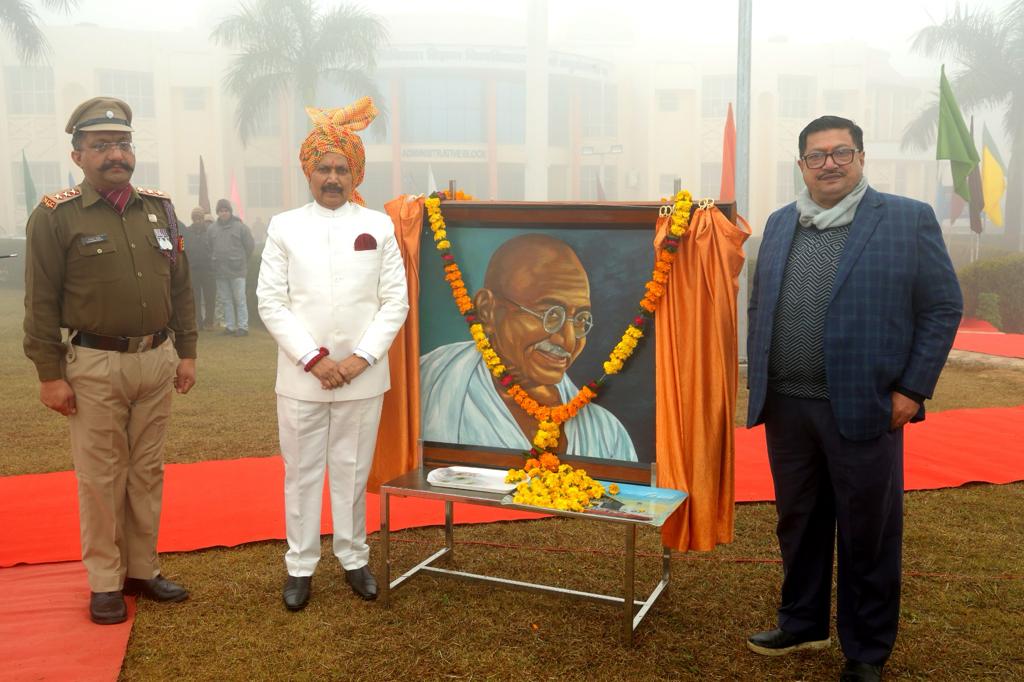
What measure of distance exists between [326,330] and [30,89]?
31135 millimetres

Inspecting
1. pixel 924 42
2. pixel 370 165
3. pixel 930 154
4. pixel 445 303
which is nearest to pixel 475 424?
pixel 445 303

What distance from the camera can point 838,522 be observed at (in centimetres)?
317

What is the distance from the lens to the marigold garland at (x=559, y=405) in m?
3.58

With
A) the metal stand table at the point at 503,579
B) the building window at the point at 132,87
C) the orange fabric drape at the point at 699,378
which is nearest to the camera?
the metal stand table at the point at 503,579

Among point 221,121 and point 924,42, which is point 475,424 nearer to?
point 924,42

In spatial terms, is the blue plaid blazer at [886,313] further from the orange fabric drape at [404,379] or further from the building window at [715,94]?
the building window at [715,94]

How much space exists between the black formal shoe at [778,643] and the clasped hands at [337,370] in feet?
5.97

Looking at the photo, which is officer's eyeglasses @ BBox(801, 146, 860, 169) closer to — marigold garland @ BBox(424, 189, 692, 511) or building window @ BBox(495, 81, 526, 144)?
marigold garland @ BBox(424, 189, 692, 511)

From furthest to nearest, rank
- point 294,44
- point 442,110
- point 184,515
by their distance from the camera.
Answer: point 442,110 < point 294,44 < point 184,515

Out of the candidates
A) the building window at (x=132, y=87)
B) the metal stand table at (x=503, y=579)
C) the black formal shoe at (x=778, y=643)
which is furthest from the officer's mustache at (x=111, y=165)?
the building window at (x=132, y=87)

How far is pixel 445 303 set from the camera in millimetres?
4121

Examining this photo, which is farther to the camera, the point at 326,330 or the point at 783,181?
the point at 783,181

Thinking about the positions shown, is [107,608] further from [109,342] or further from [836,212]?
[836,212]

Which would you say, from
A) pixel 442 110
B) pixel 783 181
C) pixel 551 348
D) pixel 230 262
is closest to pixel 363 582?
pixel 551 348
